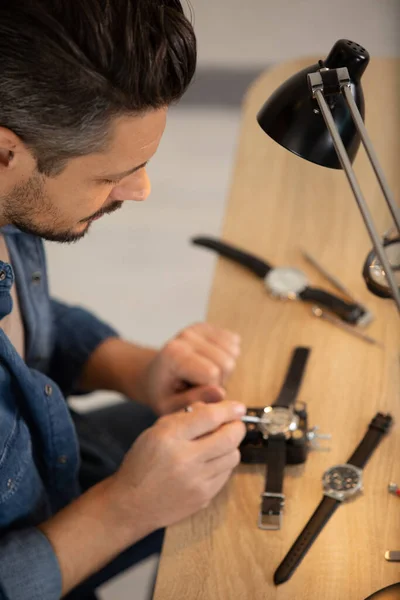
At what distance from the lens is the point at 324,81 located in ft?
2.68

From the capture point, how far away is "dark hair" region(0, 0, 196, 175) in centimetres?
77

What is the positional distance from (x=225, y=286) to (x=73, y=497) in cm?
39

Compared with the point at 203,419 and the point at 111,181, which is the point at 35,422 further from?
the point at 111,181

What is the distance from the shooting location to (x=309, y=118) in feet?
2.86

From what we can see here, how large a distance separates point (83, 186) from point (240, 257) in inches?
15.0

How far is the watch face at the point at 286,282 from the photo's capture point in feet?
3.93

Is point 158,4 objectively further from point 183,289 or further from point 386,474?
point 183,289

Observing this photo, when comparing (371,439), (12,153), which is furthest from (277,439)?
(12,153)

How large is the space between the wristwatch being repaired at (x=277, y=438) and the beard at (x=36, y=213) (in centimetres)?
32

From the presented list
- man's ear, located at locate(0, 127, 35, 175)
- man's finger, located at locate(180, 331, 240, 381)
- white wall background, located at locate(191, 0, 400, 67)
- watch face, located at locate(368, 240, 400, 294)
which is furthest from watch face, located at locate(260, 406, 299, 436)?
white wall background, located at locate(191, 0, 400, 67)

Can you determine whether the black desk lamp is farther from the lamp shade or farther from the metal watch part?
the metal watch part

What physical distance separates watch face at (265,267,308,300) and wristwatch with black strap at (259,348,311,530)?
0.15 meters

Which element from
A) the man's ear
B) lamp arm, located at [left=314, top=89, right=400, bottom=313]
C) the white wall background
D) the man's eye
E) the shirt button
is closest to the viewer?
lamp arm, located at [left=314, top=89, right=400, bottom=313]

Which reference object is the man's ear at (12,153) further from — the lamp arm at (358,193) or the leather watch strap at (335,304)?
the leather watch strap at (335,304)
